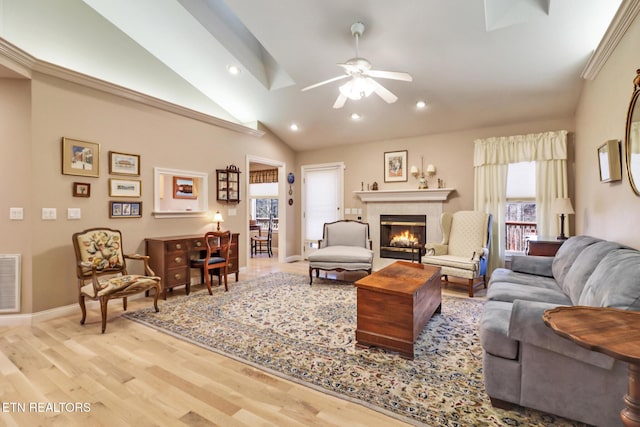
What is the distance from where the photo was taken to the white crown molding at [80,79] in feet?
9.31

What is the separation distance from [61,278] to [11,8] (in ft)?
9.33

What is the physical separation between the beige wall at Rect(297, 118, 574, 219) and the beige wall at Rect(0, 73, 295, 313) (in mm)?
3452

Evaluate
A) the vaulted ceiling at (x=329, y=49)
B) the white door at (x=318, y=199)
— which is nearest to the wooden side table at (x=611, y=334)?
the vaulted ceiling at (x=329, y=49)

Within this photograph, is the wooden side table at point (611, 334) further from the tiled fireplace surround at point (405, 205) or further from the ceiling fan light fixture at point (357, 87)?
the tiled fireplace surround at point (405, 205)

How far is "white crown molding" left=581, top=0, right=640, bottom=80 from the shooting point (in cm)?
232

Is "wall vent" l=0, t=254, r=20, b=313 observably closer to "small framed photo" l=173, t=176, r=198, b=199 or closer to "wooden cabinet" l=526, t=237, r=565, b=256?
"small framed photo" l=173, t=176, r=198, b=199

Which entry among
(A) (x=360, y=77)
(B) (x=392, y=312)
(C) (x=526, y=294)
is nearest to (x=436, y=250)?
(C) (x=526, y=294)

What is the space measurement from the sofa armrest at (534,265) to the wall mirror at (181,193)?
438 centimetres

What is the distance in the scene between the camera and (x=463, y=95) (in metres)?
4.36

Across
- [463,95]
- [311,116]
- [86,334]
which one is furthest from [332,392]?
[311,116]

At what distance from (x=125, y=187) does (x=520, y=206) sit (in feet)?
19.1

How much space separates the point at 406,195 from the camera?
18.6 feet

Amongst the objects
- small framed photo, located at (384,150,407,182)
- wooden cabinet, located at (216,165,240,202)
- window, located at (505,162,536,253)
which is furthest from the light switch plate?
window, located at (505,162,536,253)

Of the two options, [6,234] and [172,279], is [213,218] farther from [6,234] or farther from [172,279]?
[6,234]
